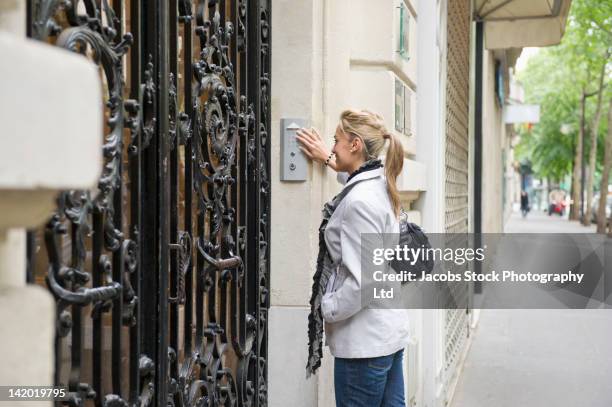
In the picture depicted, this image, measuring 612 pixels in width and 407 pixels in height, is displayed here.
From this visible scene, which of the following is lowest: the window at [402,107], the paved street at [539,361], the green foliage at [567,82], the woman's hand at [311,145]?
the paved street at [539,361]

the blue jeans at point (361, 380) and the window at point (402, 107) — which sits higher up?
the window at point (402, 107)

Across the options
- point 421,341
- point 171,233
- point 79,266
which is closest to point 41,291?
point 79,266

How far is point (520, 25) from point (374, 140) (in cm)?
1022

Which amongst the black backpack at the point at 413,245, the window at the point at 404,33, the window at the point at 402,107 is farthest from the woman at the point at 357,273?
the window at the point at 404,33

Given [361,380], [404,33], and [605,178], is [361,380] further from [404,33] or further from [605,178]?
[605,178]

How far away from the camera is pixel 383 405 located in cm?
366

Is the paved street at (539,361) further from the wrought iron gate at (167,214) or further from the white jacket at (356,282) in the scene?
the wrought iron gate at (167,214)

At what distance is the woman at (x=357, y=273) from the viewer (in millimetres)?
3371

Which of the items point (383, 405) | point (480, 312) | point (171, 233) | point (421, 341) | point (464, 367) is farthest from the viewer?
point (480, 312)

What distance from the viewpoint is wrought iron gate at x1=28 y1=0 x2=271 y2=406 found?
A: 6.96 feet

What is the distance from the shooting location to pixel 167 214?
2572 millimetres

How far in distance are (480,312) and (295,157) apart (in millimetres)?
9854

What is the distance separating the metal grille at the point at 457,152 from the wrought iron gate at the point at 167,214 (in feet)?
13.5

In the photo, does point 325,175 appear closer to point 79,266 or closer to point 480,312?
point 79,266
